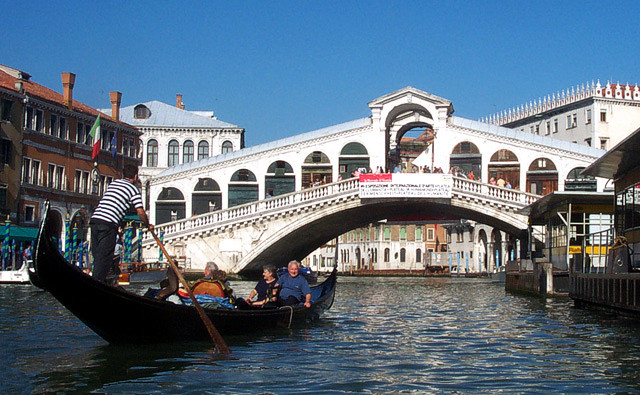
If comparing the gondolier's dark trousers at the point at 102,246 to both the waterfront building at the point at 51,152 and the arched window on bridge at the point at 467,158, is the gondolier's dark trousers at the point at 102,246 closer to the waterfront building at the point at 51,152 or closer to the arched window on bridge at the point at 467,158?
the waterfront building at the point at 51,152

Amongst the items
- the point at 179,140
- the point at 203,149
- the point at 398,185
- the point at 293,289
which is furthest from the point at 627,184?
the point at 179,140

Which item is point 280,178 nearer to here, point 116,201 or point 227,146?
point 227,146

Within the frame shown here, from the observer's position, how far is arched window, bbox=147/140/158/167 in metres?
35.7

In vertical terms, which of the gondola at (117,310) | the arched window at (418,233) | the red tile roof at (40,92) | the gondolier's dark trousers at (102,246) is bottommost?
the gondola at (117,310)

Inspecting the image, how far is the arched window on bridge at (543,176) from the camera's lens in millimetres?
26969

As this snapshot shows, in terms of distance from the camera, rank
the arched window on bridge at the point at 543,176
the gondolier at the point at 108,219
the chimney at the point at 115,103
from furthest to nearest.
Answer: the chimney at the point at 115,103, the arched window on bridge at the point at 543,176, the gondolier at the point at 108,219

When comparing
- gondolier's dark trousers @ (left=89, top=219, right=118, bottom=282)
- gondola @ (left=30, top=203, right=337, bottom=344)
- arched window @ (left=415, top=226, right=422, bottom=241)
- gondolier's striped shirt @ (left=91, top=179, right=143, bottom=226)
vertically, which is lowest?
gondola @ (left=30, top=203, right=337, bottom=344)

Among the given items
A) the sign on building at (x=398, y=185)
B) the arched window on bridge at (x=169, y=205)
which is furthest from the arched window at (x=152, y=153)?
the sign on building at (x=398, y=185)

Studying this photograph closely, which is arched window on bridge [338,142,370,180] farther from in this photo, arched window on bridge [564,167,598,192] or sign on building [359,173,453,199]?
arched window on bridge [564,167,598,192]

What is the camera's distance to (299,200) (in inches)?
1001

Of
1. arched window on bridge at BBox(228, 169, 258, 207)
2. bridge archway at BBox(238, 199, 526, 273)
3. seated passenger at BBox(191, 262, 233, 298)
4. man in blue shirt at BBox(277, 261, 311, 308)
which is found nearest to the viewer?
seated passenger at BBox(191, 262, 233, 298)

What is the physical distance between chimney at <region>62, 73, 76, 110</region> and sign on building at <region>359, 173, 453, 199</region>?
9.69 meters

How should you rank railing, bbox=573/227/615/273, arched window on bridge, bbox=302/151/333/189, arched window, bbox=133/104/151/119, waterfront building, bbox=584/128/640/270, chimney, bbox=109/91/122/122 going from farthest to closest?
arched window, bbox=133/104/151/119
chimney, bbox=109/91/122/122
arched window on bridge, bbox=302/151/333/189
railing, bbox=573/227/615/273
waterfront building, bbox=584/128/640/270

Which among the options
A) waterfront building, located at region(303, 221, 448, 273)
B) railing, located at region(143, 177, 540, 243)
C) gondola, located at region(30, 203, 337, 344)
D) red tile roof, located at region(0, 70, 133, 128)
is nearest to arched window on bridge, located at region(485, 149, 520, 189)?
railing, located at region(143, 177, 540, 243)
